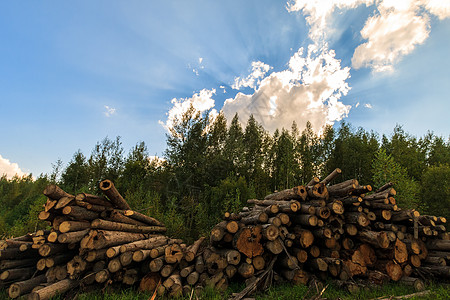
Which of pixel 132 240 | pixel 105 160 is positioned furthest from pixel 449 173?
pixel 105 160

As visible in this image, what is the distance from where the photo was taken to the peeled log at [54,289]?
4.58 m

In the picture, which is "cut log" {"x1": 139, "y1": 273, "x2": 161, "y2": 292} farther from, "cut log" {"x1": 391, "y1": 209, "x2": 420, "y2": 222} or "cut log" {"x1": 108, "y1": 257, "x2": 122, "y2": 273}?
"cut log" {"x1": 391, "y1": 209, "x2": 420, "y2": 222}

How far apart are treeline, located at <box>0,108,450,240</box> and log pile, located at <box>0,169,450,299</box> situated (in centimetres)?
401

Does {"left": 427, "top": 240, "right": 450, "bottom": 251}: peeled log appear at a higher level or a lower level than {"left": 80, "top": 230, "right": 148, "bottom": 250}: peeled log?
higher

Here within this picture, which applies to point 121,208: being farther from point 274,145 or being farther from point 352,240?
point 274,145

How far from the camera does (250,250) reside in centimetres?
566

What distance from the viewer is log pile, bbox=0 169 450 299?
17.9 feet

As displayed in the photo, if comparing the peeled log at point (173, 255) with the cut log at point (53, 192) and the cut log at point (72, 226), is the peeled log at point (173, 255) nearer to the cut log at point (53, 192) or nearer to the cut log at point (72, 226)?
the cut log at point (72, 226)

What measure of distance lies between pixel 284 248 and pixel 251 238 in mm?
849

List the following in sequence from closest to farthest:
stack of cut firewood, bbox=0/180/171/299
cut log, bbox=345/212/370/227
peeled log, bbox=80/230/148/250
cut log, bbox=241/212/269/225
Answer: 1. stack of cut firewood, bbox=0/180/171/299
2. peeled log, bbox=80/230/148/250
3. cut log, bbox=345/212/370/227
4. cut log, bbox=241/212/269/225

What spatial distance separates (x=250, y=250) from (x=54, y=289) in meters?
4.31

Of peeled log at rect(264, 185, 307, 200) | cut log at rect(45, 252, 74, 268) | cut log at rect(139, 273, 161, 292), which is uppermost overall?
peeled log at rect(264, 185, 307, 200)

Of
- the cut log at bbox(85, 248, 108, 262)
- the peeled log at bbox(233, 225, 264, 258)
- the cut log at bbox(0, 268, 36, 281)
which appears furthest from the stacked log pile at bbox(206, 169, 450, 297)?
the cut log at bbox(0, 268, 36, 281)

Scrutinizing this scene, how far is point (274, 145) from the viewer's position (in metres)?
37.2
